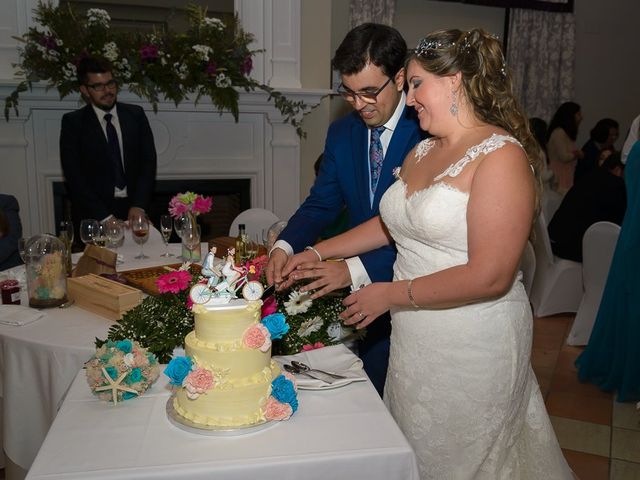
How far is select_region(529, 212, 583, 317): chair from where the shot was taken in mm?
5074

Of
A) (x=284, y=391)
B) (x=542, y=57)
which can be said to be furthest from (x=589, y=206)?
(x=542, y=57)

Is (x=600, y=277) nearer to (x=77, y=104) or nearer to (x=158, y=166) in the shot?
(x=158, y=166)

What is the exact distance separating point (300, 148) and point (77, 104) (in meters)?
2.02

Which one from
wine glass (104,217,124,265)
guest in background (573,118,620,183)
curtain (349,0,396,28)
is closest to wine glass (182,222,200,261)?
wine glass (104,217,124,265)

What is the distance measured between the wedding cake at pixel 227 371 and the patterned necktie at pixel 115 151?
3.52 m

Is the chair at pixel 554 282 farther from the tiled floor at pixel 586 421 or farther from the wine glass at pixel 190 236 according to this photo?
the wine glass at pixel 190 236

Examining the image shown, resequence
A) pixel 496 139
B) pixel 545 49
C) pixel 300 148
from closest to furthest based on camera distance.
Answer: pixel 496 139, pixel 300 148, pixel 545 49

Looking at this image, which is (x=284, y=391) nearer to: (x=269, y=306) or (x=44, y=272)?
(x=269, y=306)

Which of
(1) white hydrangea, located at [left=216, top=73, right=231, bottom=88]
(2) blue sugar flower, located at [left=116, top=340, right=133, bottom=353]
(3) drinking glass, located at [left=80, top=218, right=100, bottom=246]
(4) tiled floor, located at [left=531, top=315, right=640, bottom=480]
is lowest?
(4) tiled floor, located at [left=531, top=315, right=640, bottom=480]

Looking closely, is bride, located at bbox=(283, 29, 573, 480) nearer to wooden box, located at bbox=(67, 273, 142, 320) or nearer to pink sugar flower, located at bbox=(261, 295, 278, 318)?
pink sugar flower, located at bbox=(261, 295, 278, 318)

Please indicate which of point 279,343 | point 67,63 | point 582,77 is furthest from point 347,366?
point 582,77

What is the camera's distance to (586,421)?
137 inches

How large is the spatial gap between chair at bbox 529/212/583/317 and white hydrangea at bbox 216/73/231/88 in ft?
9.14

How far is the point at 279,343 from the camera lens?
205cm
